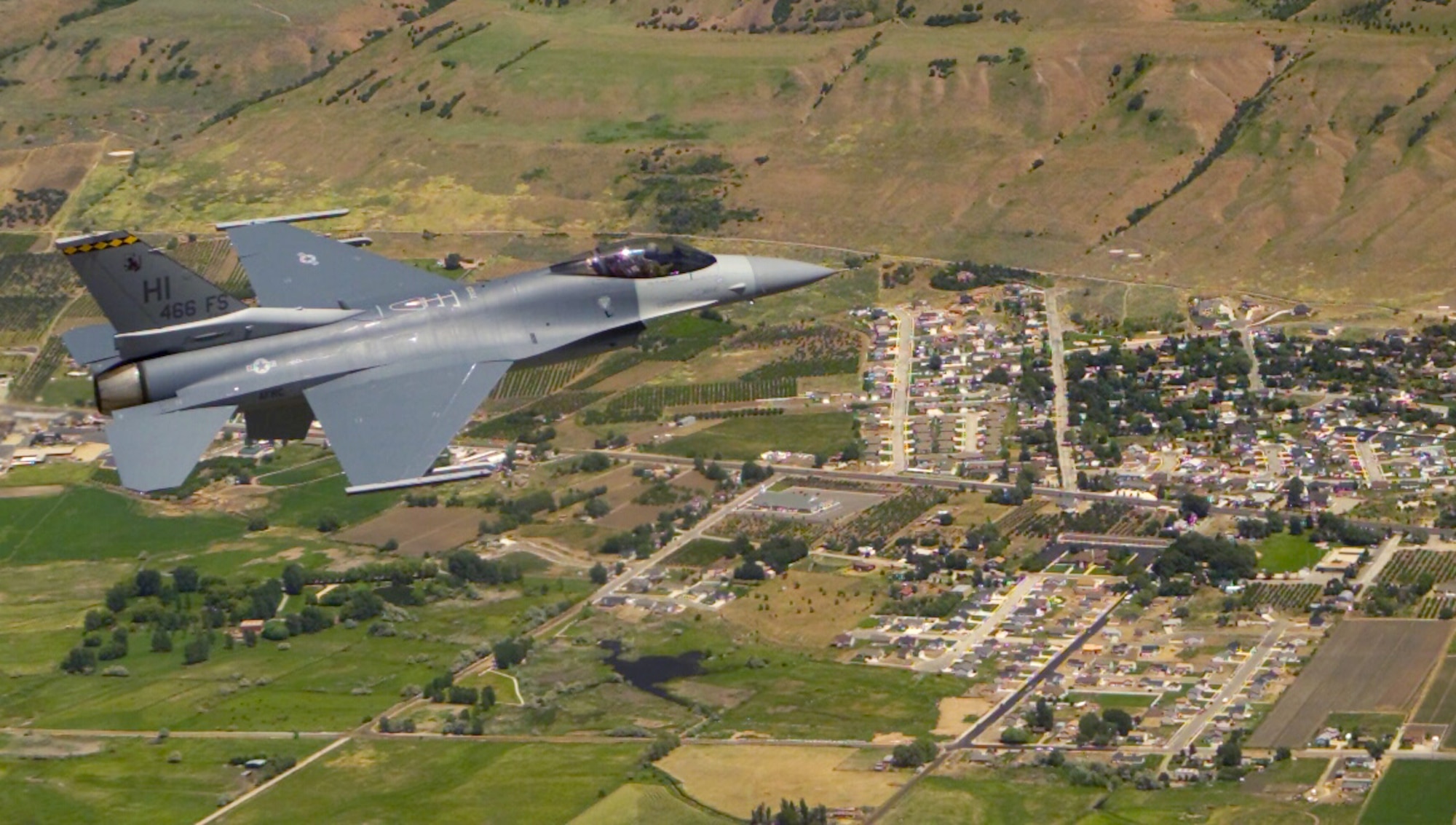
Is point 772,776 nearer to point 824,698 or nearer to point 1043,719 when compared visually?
point 824,698

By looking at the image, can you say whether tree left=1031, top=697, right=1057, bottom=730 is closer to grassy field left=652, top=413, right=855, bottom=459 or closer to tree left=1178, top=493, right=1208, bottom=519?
tree left=1178, top=493, right=1208, bottom=519

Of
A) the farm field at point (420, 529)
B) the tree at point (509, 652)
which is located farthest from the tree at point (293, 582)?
the tree at point (509, 652)

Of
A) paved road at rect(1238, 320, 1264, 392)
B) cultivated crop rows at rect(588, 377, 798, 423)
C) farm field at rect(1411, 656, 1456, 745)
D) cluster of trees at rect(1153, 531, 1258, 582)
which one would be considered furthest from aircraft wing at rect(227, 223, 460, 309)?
paved road at rect(1238, 320, 1264, 392)

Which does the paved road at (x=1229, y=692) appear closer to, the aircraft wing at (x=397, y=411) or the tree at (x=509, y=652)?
the tree at (x=509, y=652)

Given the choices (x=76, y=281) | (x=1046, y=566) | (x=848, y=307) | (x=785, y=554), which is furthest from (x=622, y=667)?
(x=76, y=281)

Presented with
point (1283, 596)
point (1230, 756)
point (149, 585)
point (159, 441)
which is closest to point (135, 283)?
point (159, 441)

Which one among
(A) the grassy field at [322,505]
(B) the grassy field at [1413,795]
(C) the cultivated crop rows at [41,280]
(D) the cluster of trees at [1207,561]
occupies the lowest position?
(B) the grassy field at [1413,795]

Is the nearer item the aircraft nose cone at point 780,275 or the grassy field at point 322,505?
the aircraft nose cone at point 780,275
